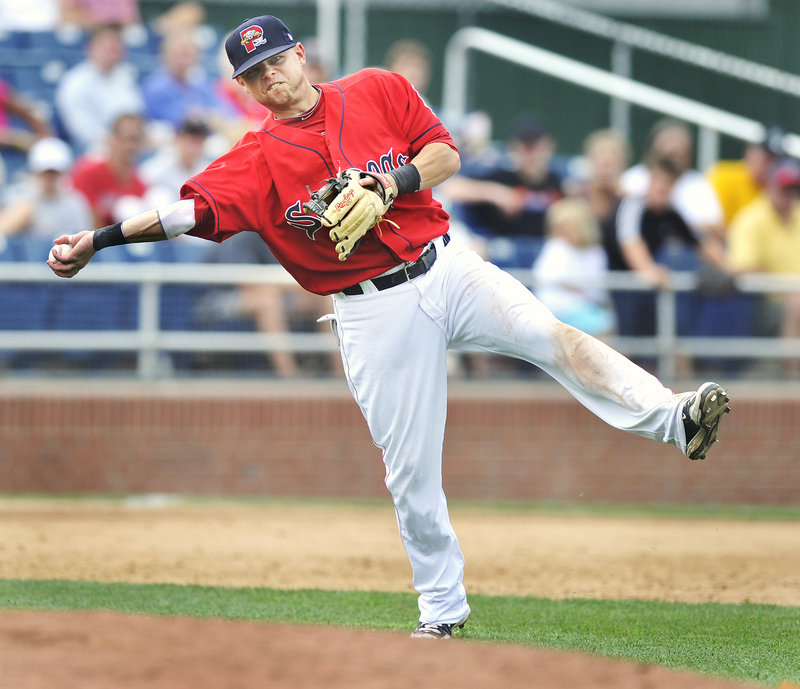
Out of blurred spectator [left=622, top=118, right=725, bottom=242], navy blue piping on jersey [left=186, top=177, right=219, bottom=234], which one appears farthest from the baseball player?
blurred spectator [left=622, top=118, right=725, bottom=242]

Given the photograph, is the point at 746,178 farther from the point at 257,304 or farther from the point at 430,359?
the point at 430,359

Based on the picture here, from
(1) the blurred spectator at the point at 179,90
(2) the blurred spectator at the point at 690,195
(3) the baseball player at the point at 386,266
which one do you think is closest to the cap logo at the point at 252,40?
(3) the baseball player at the point at 386,266

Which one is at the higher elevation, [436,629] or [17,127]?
[17,127]

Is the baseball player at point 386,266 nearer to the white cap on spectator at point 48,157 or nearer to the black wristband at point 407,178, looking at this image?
the black wristband at point 407,178

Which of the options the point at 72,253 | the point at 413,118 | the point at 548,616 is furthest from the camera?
the point at 548,616

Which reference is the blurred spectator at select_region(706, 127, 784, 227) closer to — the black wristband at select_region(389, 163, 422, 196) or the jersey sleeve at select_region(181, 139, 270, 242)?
the black wristband at select_region(389, 163, 422, 196)

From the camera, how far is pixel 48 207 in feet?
33.4

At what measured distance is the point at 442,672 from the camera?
12.5 feet

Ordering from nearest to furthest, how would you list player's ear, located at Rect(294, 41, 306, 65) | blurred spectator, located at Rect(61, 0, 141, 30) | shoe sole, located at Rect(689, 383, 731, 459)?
1. shoe sole, located at Rect(689, 383, 731, 459)
2. player's ear, located at Rect(294, 41, 306, 65)
3. blurred spectator, located at Rect(61, 0, 141, 30)

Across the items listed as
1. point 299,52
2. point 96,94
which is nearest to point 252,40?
point 299,52

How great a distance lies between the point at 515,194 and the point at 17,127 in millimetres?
4655

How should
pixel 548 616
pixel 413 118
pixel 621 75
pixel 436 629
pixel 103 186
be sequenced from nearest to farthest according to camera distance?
pixel 436 629
pixel 413 118
pixel 548 616
pixel 103 186
pixel 621 75

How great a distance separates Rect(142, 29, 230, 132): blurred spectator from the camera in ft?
39.0

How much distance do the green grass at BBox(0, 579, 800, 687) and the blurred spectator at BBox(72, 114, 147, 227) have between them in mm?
4716
